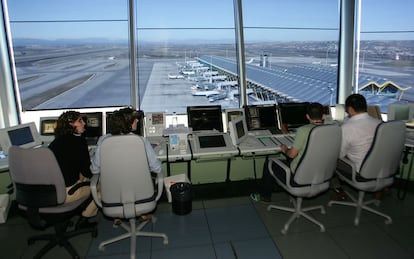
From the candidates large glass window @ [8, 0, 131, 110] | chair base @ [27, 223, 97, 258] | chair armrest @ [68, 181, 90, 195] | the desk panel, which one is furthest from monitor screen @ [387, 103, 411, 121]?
chair base @ [27, 223, 97, 258]

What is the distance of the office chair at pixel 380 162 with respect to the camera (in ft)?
8.27

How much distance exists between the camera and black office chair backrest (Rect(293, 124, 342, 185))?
2.39 metres

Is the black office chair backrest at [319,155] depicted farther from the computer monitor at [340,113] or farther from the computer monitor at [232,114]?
the computer monitor at [340,113]

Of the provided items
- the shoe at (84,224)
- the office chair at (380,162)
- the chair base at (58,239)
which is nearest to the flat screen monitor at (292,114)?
the office chair at (380,162)

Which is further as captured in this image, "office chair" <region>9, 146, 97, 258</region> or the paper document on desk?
the paper document on desk

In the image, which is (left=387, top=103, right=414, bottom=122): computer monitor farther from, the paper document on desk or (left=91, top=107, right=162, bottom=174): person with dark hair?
(left=91, top=107, right=162, bottom=174): person with dark hair

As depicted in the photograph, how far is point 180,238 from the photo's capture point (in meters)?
2.70

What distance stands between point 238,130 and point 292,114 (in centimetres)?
96

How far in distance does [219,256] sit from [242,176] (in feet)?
5.23

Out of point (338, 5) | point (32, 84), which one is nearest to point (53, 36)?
point (32, 84)

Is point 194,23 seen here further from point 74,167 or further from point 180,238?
point 180,238

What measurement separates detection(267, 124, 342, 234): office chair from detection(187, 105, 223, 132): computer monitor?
1.13 meters

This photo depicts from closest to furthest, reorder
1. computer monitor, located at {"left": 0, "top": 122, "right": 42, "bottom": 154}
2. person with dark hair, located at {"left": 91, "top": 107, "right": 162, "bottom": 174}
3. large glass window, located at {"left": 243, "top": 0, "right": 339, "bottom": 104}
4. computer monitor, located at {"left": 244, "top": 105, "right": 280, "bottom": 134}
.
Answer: person with dark hair, located at {"left": 91, "top": 107, "right": 162, "bottom": 174}
computer monitor, located at {"left": 0, "top": 122, "right": 42, "bottom": 154}
computer monitor, located at {"left": 244, "top": 105, "right": 280, "bottom": 134}
large glass window, located at {"left": 243, "top": 0, "right": 339, "bottom": 104}

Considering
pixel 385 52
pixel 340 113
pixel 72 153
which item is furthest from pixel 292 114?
pixel 72 153
